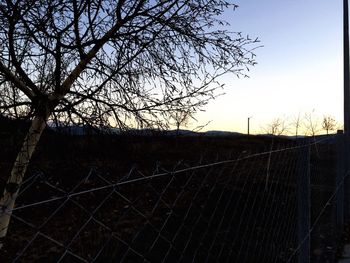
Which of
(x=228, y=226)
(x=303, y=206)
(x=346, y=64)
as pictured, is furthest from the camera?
(x=346, y=64)

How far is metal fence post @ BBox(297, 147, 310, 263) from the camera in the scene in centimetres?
333

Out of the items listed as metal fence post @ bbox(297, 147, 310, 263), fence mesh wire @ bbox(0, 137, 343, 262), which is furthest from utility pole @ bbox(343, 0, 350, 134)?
metal fence post @ bbox(297, 147, 310, 263)

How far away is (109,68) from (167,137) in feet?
3.51

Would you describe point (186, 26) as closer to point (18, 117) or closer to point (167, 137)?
point (167, 137)

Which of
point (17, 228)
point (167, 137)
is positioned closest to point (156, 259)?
point (167, 137)

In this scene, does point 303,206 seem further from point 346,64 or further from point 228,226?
point 346,64

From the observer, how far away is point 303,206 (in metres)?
3.41

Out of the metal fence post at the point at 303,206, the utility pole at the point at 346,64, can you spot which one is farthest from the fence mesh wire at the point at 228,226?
the utility pole at the point at 346,64

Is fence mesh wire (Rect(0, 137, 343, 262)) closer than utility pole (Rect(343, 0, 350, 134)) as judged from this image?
Yes

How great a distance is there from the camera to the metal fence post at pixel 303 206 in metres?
3.33

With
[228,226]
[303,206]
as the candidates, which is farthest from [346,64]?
[228,226]

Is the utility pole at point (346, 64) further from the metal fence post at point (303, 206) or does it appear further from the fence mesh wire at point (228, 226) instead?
the metal fence post at point (303, 206)

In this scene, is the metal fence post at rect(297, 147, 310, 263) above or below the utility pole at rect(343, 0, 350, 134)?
below

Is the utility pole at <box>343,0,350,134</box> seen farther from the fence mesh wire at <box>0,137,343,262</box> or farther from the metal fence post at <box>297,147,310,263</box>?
the metal fence post at <box>297,147,310,263</box>
